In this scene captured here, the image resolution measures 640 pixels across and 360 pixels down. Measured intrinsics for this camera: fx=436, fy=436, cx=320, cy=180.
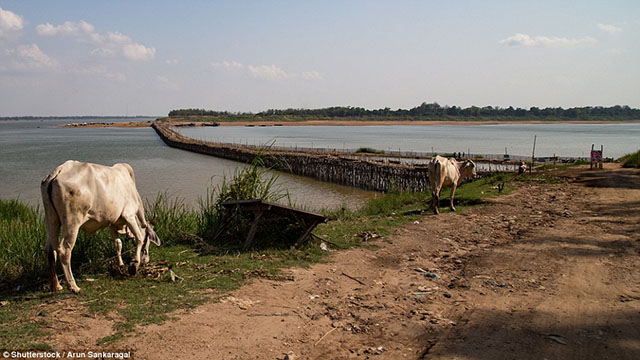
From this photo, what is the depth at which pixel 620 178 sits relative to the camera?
16.0 metres

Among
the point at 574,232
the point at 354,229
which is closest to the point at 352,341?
the point at 354,229

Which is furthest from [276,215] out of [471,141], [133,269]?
[471,141]

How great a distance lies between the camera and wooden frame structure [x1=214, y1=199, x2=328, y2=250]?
7570mm

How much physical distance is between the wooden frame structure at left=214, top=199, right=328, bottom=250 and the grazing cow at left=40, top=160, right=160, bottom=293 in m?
1.88

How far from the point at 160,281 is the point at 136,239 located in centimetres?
78

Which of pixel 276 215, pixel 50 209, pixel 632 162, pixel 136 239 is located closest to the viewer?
pixel 50 209

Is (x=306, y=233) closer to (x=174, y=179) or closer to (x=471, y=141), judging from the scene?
(x=174, y=179)

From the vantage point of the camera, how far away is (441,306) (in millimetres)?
5633

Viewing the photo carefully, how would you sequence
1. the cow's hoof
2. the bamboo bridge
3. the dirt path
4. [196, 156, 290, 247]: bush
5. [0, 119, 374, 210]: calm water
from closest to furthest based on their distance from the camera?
the dirt path → the cow's hoof → [196, 156, 290, 247]: bush → [0, 119, 374, 210]: calm water → the bamboo bridge

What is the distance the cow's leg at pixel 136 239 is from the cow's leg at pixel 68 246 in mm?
764

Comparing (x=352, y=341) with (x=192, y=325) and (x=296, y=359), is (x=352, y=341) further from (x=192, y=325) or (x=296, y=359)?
(x=192, y=325)

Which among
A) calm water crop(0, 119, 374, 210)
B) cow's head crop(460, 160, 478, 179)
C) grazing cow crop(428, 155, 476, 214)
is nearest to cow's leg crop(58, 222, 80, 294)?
calm water crop(0, 119, 374, 210)

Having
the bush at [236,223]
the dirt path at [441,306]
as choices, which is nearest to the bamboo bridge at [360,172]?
the bush at [236,223]

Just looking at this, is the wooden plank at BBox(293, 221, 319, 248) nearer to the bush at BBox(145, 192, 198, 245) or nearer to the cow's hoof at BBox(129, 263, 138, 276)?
the bush at BBox(145, 192, 198, 245)
